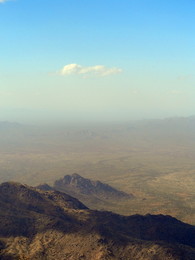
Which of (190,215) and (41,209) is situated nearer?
(41,209)

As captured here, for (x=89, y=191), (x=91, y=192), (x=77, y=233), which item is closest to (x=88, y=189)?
(x=89, y=191)

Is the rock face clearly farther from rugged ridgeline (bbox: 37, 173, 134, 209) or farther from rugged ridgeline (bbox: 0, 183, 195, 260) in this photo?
rugged ridgeline (bbox: 0, 183, 195, 260)

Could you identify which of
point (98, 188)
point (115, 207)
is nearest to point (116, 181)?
point (98, 188)

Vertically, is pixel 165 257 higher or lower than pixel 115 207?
higher

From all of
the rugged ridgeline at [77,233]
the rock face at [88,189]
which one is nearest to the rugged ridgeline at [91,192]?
the rock face at [88,189]

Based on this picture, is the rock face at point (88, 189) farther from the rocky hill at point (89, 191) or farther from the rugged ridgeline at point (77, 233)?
the rugged ridgeline at point (77, 233)

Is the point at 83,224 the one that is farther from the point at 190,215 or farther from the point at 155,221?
the point at 190,215
